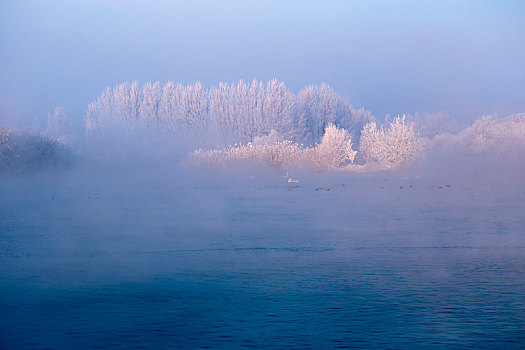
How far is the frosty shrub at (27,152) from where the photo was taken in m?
25.7

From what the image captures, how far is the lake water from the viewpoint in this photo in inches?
189

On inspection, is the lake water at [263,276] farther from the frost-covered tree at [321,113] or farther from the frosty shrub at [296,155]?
the frost-covered tree at [321,113]

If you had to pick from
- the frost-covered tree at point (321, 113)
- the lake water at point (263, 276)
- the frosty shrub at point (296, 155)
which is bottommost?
the lake water at point (263, 276)

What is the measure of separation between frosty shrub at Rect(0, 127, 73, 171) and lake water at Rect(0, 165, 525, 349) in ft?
41.3

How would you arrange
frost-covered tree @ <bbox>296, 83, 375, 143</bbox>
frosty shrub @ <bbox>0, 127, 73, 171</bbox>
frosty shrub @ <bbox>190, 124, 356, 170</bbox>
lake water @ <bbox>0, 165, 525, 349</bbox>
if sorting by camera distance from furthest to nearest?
frost-covered tree @ <bbox>296, 83, 375, 143</bbox> < frosty shrub @ <bbox>190, 124, 356, 170</bbox> < frosty shrub @ <bbox>0, 127, 73, 171</bbox> < lake water @ <bbox>0, 165, 525, 349</bbox>

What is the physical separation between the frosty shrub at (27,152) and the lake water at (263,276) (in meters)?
12.6

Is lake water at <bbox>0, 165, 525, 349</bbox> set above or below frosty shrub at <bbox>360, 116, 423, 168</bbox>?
below

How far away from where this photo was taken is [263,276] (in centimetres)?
666

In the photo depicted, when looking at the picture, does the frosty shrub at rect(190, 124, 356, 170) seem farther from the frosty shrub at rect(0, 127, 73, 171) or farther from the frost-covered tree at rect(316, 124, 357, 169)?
the frosty shrub at rect(0, 127, 73, 171)

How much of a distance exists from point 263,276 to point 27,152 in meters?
22.2

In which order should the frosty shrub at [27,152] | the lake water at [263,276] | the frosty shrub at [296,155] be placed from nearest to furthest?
the lake water at [263,276] → the frosty shrub at [27,152] → the frosty shrub at [296,155]

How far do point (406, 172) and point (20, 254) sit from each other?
21481 mm

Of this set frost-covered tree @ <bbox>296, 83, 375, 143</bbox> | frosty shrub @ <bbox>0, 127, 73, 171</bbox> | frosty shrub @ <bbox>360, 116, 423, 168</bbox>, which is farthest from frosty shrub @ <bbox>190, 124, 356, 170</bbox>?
frost-covered tree @ <bbox>296, 83, 375, 143</bbox>

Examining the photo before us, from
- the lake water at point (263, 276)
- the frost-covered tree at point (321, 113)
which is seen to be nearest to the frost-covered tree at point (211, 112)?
the frost-covered tree at point (321, 113)
